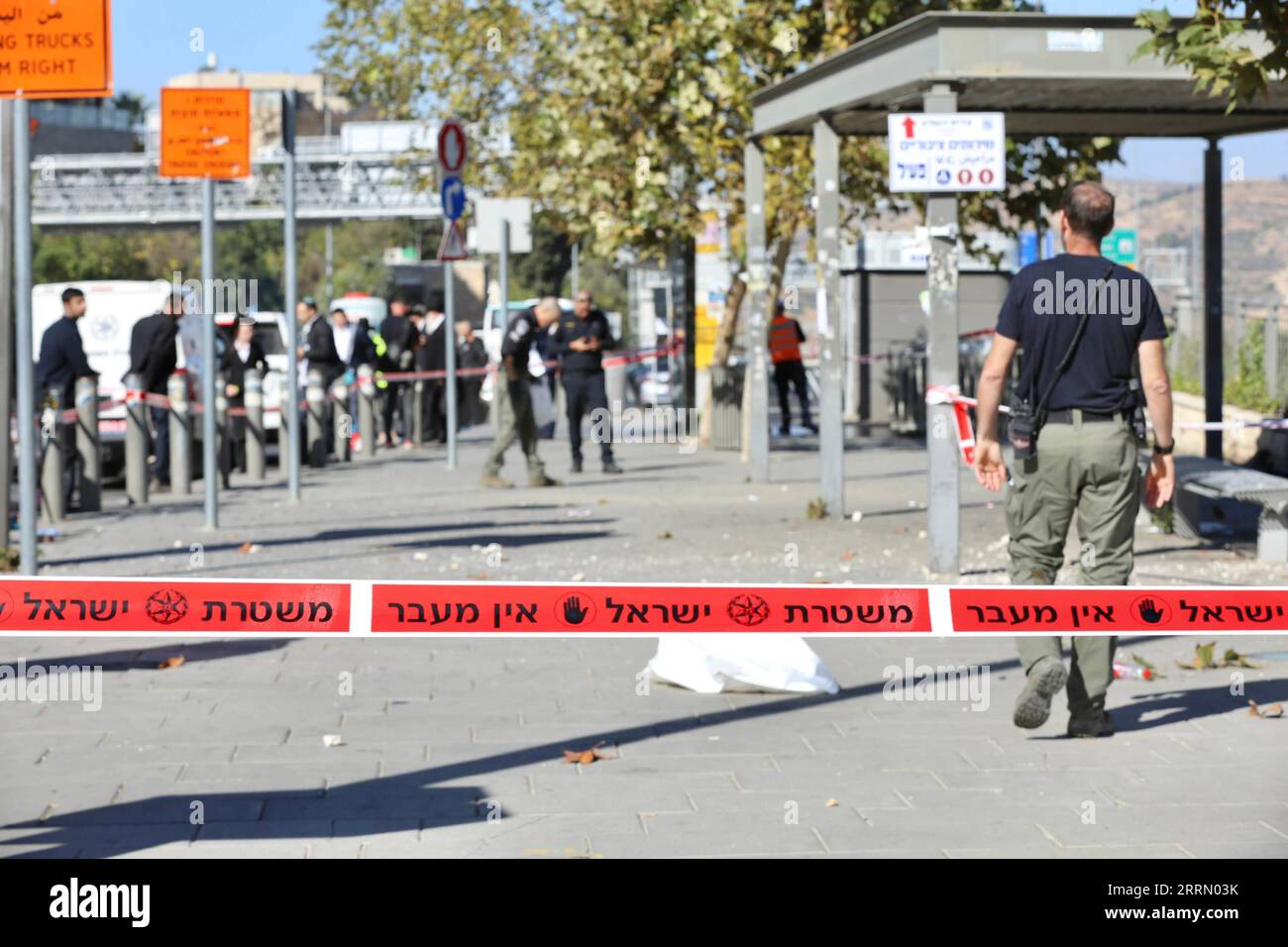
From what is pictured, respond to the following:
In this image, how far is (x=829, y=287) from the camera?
16.0m

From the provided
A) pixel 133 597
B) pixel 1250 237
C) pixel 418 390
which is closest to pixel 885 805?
pixel 133 597

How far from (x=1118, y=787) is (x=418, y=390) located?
21.8 metres

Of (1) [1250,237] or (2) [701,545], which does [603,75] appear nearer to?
(2) [701,545]

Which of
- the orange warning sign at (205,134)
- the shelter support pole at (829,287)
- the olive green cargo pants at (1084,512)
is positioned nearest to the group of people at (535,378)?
the shelter support pole at (829,287)

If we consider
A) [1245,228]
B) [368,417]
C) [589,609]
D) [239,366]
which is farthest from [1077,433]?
[1245,228]

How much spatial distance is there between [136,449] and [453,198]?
4188 millimetres

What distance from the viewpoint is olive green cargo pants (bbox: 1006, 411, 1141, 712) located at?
750 cm

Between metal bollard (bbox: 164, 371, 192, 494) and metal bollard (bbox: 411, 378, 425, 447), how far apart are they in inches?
332

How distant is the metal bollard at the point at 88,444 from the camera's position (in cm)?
1725

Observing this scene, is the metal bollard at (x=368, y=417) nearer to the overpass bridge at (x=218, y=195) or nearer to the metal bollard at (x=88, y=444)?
the metal bollard at (x=88, y=444)

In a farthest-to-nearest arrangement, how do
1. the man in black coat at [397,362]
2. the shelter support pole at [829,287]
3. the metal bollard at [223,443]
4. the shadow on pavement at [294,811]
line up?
the man in black coat at [397,362], the metal bollard at [223,443], the shelter support pole at [829,287], the shadow on pavement at [294,811]

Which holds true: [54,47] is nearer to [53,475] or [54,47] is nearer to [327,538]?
[327,538]

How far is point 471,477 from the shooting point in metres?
21.3
